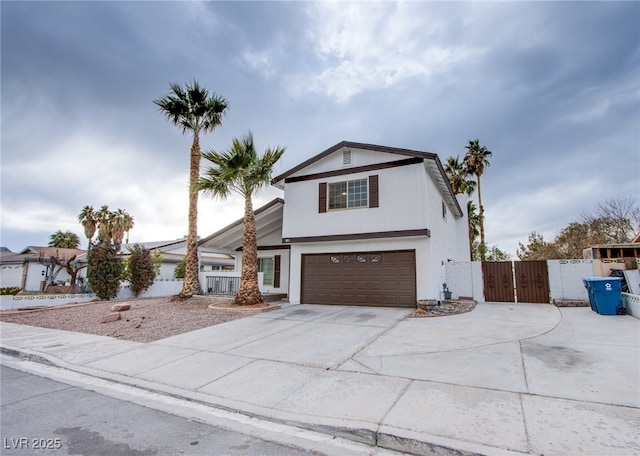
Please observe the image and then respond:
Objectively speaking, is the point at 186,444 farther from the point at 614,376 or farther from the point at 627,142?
the point at 627,142

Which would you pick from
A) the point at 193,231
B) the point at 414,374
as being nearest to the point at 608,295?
the point at 414,374

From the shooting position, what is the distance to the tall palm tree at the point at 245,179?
12.1 metres

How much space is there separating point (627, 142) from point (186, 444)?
2161 cm

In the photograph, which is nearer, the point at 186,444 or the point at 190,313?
the point at 186,444

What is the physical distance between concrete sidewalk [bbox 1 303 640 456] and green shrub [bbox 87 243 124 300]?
26.6 ft

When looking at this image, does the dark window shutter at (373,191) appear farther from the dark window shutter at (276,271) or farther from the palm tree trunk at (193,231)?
the palm tree trunk at (193,231)

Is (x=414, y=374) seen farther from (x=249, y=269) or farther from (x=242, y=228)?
(x=242, y=228)

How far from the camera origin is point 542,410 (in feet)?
11.7

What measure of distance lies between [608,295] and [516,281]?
12.4ft

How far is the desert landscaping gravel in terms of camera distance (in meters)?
9.01

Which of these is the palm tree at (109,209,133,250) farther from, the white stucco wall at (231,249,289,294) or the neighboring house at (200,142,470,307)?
the neighboring house at (200,142,470,307)

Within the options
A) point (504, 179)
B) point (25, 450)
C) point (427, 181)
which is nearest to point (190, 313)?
point (25, 450)

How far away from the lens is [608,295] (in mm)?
9594

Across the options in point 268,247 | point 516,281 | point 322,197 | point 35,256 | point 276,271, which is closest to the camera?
point 516,281
